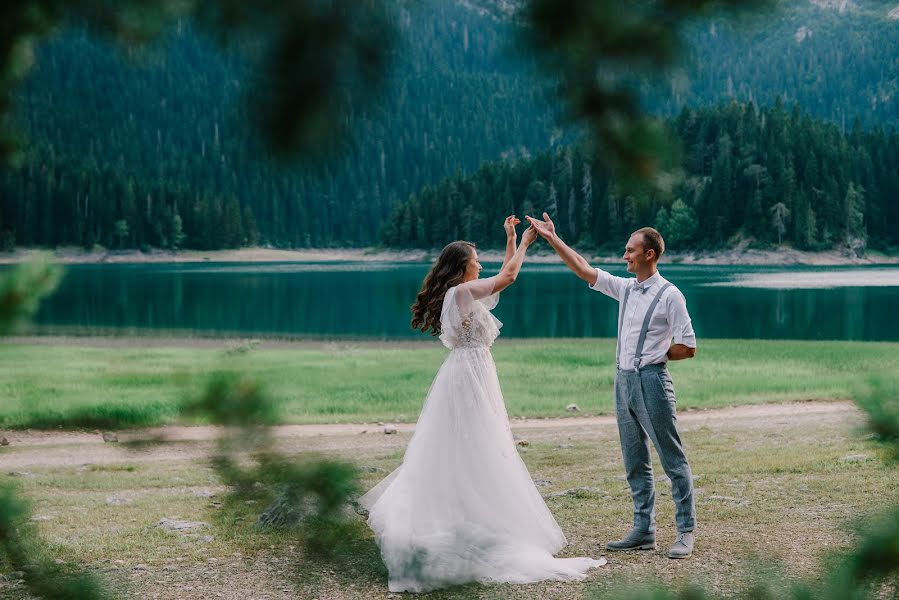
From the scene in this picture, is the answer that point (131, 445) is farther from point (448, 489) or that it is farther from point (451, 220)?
point (451, 220)

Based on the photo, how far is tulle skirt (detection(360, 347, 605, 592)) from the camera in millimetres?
6305

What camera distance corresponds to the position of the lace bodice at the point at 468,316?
6520mm

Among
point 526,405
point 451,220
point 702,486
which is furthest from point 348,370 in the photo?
point 451,220

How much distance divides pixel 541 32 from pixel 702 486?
8551mm

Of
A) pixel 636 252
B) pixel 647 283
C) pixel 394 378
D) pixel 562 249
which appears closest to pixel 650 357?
pixel 647 283

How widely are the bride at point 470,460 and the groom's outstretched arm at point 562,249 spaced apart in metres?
0.13

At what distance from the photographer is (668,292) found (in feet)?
20.9

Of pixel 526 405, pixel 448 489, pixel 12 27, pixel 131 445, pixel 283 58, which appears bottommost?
pixel 526 405

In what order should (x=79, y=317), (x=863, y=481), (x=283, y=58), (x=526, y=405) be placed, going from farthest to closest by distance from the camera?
(x=79, y=317)
(x=526, y=405)
(x=863, y=481)
(x=283, y=58)

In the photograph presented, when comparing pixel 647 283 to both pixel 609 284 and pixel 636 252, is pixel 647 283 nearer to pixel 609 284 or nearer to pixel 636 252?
pixel 636 252

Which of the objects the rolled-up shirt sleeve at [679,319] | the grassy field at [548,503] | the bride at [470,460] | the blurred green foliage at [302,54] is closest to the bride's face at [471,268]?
the bride at [470,460]

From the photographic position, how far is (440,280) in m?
6.71

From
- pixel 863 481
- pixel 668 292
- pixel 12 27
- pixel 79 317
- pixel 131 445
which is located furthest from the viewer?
pixel 79 317

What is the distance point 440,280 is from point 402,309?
44305 mm
